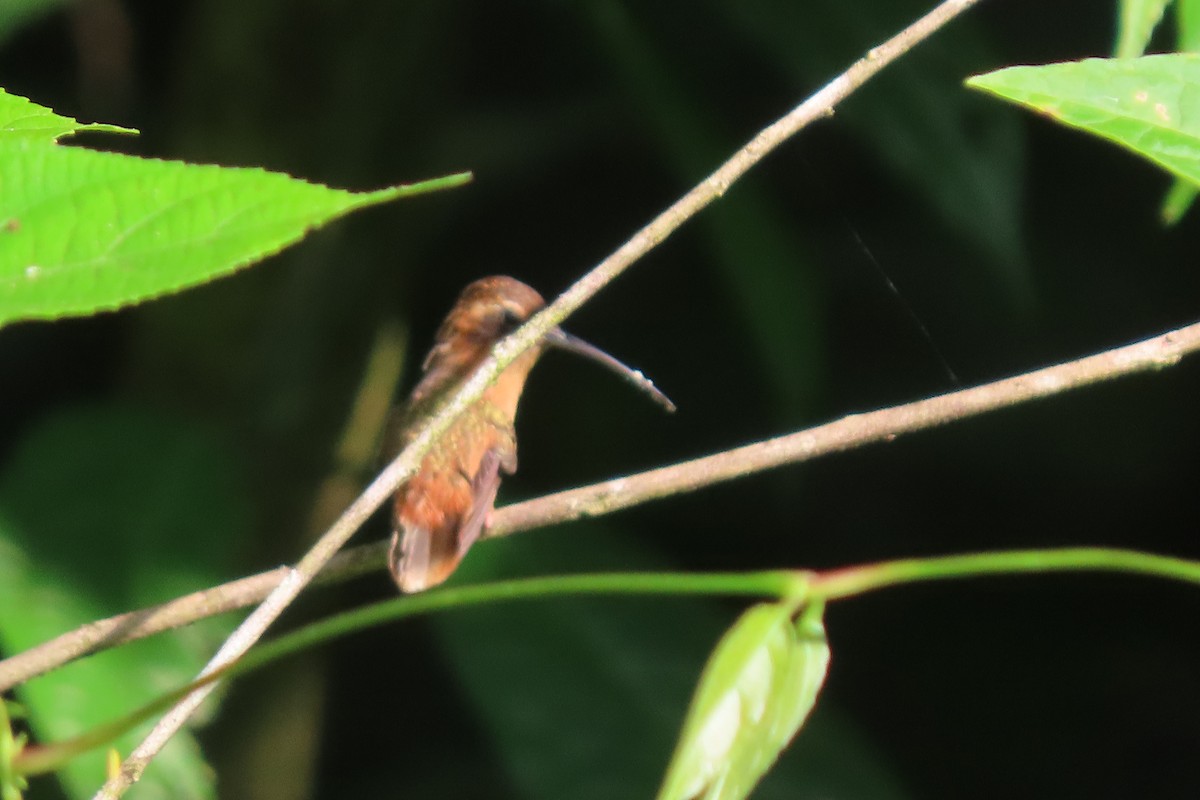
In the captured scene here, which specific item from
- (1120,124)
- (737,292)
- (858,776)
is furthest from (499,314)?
(1120,124)

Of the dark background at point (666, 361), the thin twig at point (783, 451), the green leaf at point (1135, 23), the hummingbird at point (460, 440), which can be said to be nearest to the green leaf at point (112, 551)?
the dark background at point (666, 361)

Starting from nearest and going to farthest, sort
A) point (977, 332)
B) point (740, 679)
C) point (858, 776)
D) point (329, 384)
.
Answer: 1. point (740, 679)
2. point (858, 776)
3. point (329, 384)
4. point (977, 332)

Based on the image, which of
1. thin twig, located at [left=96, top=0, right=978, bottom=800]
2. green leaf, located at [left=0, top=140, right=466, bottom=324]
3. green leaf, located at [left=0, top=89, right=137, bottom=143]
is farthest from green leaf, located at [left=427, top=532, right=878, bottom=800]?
green leaf, located at [left=0, top=140, right=466, bottom=324]

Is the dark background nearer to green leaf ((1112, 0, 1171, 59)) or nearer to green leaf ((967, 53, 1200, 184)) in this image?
green leaf ((1112, 0, 1171, 59))

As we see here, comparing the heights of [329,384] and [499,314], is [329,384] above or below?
above

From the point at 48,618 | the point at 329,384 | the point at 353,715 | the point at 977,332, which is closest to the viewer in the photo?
the point at 48,618

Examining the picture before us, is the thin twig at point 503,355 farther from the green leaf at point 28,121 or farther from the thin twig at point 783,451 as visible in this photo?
the green leaf at point 28,121

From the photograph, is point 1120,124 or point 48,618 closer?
point 1120,124

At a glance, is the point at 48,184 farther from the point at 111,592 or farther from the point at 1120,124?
the point at 111,592

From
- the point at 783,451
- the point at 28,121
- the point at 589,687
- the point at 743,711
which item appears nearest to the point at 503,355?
the point at 783,451
